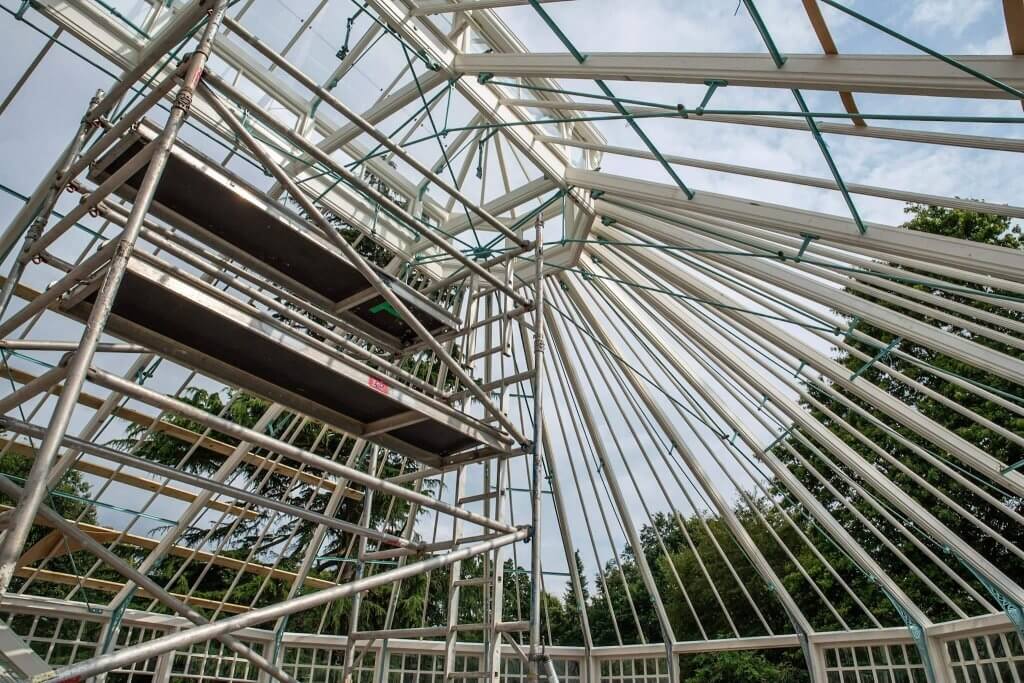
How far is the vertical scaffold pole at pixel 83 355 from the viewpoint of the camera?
2957 millimetres

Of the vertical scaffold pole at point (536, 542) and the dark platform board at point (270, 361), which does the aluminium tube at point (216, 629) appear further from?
the dark platform board at point (270, 361)

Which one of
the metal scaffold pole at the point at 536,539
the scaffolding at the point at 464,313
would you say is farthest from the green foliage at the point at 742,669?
the metal scaffold pole at the point at 536,539

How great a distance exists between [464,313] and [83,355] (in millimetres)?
7693

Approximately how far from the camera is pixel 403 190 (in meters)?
10.2

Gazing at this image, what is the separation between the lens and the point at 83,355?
333 cm

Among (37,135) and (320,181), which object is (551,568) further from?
(37,135)

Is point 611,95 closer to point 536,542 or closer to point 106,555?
point 536,542

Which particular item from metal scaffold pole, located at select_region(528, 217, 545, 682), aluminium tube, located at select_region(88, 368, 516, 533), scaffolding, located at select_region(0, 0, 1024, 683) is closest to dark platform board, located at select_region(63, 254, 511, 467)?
scaffolding, located at select_region(0, 0, 1024, 683)

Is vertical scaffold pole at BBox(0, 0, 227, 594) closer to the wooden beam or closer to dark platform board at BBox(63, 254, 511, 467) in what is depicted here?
dark platform board at BBox(63, 254, 511, 467)

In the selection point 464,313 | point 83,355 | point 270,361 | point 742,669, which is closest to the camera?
point 83,355

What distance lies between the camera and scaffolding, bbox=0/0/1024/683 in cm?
476

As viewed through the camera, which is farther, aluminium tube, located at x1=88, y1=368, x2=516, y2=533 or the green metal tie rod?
the green metal tie rod

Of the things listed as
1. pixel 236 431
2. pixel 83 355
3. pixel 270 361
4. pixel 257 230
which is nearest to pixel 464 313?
pixel 257 230

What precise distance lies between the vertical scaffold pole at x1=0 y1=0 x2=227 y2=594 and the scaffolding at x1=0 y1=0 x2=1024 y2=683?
0.02m
